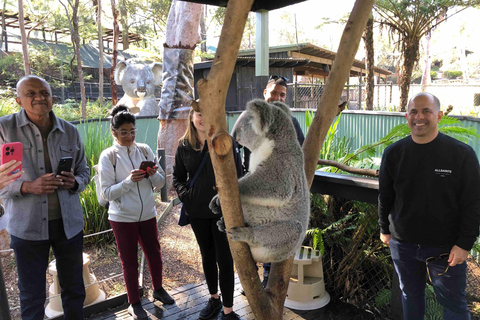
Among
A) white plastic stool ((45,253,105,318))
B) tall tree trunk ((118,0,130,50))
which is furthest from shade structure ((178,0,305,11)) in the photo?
tall tree trunk ((118,0,130,50))

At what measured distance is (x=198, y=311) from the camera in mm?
2695

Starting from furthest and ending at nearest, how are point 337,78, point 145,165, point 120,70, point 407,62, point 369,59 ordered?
point 369,59
point 407,62
point 120,70
point 145,165
point 337,78

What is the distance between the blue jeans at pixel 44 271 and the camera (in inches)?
83.7

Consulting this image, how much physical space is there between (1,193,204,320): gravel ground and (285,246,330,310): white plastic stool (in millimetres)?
1060

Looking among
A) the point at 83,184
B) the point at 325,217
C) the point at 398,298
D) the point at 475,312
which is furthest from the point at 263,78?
the point at 475,312

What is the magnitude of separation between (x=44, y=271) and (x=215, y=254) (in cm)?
110

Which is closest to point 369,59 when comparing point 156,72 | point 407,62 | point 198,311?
point 407,62

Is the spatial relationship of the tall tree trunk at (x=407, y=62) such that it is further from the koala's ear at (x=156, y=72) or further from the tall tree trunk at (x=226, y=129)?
the tall tree trunk at (x=226, y=129)

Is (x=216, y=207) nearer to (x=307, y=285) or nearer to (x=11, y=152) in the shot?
(x=11, y=152)

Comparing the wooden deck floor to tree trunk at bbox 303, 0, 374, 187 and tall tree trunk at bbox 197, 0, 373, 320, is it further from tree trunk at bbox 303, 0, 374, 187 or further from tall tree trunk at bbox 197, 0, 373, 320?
tree trunk at bbox 303, 0, 374, 187

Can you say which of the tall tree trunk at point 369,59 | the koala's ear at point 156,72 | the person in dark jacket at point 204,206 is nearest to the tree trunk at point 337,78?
the person in dark jacket at point 204,206

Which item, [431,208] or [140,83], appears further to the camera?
[140,83]

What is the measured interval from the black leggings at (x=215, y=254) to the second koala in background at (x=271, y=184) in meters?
0.80

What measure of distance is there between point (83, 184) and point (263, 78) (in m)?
1.88
